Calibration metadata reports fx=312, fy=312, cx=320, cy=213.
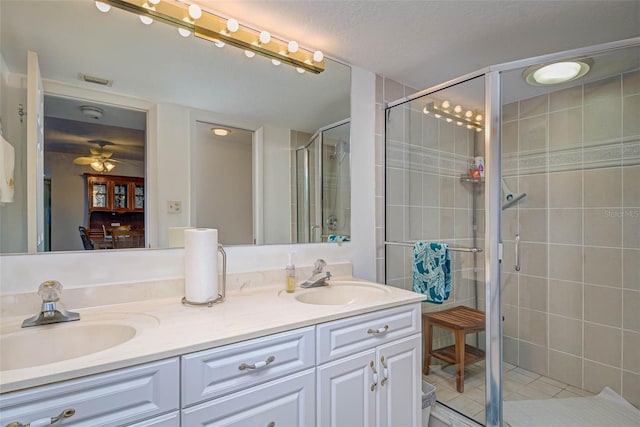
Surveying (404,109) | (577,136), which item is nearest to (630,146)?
(577,136)

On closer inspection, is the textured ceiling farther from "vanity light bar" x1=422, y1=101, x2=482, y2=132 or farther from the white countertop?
the white countertop

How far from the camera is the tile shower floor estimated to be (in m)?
1.75

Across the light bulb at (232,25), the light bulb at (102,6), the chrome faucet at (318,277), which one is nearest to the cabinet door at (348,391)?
the chrome faucet at (318,277)

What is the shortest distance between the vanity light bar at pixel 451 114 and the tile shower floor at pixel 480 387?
143cm

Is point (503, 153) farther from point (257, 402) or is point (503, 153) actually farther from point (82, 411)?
point (82, 411)

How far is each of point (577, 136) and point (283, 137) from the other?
191 centimetres

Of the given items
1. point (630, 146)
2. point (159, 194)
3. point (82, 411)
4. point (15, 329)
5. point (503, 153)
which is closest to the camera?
point (82, 411)

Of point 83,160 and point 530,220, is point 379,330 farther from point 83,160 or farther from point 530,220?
point 530,220

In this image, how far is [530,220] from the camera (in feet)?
7.27

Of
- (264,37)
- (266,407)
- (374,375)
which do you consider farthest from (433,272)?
(264,37)

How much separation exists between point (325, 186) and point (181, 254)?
3.03 ft

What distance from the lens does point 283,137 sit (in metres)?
1.76

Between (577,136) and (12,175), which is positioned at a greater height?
(577,136)

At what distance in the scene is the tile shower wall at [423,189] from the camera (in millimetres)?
2096
